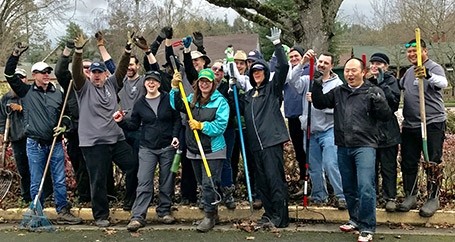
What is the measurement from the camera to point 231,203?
6.16 metres

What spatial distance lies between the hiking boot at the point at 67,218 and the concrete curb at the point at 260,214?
0.08 m

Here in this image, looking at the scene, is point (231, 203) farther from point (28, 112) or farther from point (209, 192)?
point (28, 112)

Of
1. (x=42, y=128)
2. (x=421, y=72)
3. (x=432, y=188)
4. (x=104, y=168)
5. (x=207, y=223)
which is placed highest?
(x=421, y=72)

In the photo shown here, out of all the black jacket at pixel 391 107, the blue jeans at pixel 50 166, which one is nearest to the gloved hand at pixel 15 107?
the blue jeans at pixel 50 166

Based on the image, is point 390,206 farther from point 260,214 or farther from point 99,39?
point 99,39

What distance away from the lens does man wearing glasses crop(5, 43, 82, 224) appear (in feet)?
20.3

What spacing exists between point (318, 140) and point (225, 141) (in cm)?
115

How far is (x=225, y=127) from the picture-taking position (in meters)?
5.74

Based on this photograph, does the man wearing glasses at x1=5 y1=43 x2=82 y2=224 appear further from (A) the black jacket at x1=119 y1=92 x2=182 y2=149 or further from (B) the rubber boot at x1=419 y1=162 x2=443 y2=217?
(B) the rubber boot at x1=419 y1=162 x2=443 y2=217

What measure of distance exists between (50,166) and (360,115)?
3.90 meters

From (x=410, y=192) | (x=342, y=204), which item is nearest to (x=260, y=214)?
(x=342, y=204)

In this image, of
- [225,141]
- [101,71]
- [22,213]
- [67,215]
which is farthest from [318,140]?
[22,213]

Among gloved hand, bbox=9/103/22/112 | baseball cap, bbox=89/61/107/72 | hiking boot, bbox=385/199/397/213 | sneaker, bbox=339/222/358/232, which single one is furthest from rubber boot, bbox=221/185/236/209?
gloved hand, bbox=9/103/22/112

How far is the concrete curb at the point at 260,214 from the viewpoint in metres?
5.81
